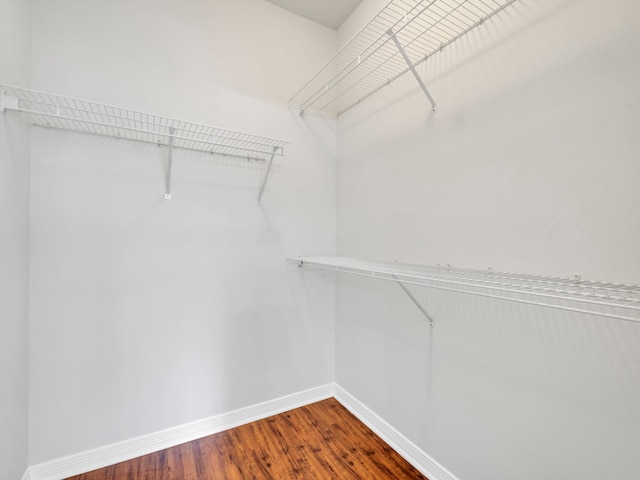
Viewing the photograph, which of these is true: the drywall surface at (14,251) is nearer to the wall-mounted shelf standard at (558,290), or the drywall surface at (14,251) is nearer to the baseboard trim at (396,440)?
the wall-mounted shelf standard at (558,290)

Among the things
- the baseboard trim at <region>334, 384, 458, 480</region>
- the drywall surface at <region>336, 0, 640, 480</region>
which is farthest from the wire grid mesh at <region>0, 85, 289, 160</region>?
the baseboard trim at <region>334, 384, 458, 480</region>

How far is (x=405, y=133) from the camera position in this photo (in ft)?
5.11

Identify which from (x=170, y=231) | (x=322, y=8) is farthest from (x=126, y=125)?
(x=322, y=8)

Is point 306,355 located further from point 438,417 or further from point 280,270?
point 438,417

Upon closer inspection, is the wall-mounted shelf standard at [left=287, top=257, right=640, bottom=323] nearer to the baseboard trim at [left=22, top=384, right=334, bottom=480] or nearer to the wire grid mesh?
the wire grid mesh

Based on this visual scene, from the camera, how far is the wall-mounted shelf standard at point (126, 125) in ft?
3.87

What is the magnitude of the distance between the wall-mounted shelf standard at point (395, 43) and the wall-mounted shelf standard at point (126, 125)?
545 mm

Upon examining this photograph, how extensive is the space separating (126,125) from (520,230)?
76.8 inches

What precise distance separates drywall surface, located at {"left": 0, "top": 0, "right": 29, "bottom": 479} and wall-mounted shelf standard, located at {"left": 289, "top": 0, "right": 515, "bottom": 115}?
131 cm

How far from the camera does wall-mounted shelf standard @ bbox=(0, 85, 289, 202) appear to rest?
1181 millimetres

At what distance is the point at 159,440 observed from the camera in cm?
158

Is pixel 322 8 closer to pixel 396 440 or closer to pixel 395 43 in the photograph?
pixel 395 43

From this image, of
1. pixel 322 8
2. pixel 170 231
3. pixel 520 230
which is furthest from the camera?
pixel 322 8

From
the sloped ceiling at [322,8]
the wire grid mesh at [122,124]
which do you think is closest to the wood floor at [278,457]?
the wire grid mesh at [122,124]
